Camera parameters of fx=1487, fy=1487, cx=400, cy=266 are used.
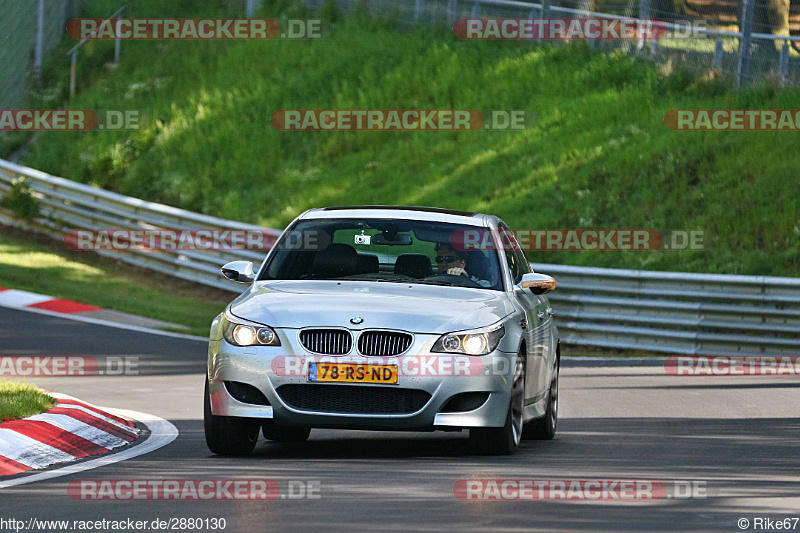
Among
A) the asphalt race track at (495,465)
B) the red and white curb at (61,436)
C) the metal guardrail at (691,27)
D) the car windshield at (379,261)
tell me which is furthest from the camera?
the metal guardrail at (691,27)

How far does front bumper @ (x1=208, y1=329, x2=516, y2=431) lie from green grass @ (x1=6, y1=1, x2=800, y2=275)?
12.6 metres

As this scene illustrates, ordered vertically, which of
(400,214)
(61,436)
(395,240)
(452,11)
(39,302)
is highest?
(452,11)

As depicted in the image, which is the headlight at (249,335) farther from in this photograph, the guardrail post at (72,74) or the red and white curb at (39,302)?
the guardrail post at (72,74)

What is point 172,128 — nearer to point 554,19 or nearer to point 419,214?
point 554,19

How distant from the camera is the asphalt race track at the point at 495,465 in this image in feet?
22.5

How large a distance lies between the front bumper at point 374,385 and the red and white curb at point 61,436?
92 cm

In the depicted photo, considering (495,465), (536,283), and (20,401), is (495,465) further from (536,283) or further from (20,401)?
(20,401)

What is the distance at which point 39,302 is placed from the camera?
66.2 feet

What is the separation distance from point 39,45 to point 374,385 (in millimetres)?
25697

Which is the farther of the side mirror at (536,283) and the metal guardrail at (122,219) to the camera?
the metal guardrail at (122,219)

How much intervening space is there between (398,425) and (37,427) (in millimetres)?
2256

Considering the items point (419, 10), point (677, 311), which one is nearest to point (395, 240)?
point (677, 311)

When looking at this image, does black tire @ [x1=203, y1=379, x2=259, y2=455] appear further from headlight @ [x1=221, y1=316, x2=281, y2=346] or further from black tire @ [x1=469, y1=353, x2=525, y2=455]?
black tire @ [x1=469, y1=353, x2=525, y2=455]

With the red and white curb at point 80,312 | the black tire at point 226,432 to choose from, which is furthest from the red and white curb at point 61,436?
the red and white curb at point 80,312
